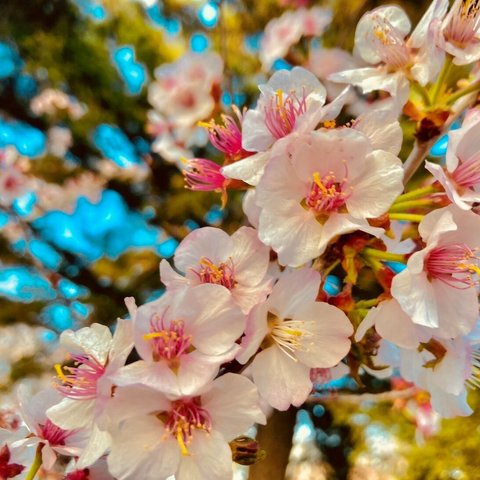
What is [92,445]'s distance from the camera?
15.2 inches

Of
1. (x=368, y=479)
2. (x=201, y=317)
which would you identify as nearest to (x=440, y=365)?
(x=201, y=317)

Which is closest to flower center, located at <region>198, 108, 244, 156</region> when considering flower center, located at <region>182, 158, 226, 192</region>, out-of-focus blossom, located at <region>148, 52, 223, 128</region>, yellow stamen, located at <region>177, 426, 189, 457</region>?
flower center, located at <region>182, 158, 226, 192</region>

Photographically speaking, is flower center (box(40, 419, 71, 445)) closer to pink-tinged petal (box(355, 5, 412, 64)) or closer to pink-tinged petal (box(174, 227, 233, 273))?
pink-tinged petal (box(174, 227, 233, 273))

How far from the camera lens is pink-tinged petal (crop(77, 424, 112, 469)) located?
1.24 ft

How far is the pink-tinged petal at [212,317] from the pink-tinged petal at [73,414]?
9cm

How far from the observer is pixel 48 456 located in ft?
1.42

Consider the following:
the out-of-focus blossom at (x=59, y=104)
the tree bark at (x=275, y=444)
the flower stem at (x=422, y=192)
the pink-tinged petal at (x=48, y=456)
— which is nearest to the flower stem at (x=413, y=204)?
the flower stem at (x=422, y=192)

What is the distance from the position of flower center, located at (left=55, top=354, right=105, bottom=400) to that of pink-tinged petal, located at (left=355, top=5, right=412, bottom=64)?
39cm

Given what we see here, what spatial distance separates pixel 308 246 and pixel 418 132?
0.18 meters

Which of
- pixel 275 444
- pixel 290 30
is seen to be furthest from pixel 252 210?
pixel 290 30

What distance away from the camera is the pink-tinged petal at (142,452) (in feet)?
1.19

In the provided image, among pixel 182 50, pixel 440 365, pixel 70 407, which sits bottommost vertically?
pixel 182 50

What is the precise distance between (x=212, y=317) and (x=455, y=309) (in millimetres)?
175

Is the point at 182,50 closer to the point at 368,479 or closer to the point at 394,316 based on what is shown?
the point at 368,479
